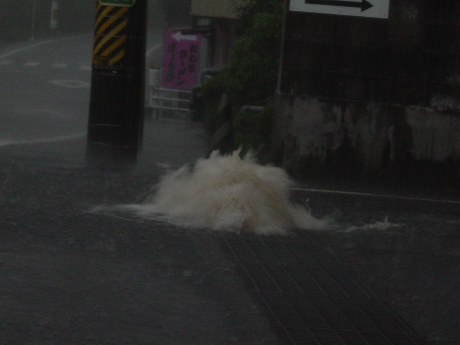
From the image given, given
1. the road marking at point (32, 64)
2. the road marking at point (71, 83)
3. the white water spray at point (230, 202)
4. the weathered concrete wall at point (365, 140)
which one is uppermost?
the weathered concrete wall at point (365, 140)

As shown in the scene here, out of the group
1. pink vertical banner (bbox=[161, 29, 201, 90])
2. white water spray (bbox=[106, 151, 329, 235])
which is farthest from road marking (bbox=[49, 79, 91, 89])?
white water spray (bbox=[106, 151, 329, 235])

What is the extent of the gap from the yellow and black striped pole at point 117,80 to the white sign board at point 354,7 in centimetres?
263

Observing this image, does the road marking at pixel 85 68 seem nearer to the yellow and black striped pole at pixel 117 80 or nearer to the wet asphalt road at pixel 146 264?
the yellow and black striped pole at pixel 117 80

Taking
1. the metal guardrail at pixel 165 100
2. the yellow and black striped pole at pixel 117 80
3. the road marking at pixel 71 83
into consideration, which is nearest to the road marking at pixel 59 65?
the road marking at pixel 71 83

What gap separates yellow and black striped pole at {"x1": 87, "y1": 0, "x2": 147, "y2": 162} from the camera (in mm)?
12273

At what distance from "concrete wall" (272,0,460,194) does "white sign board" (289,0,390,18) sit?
65 millimetres

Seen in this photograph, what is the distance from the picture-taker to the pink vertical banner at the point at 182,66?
96.6 ft

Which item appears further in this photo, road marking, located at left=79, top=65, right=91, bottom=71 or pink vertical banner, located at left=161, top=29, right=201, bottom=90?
road marking, located at left=79, top=65, right=91, bottom=71

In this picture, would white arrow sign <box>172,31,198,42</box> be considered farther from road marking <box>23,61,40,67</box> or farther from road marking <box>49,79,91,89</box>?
road marking <box>23,61,40,67</box>

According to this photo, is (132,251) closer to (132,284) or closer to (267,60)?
(132,284)

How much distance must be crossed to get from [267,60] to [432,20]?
19.4ft

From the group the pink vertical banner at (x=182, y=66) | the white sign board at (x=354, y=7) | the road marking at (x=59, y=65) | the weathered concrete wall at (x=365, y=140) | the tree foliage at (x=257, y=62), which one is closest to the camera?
the white sign board at (x=354, y=7)

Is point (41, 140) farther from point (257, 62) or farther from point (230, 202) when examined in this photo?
point (230, 202)

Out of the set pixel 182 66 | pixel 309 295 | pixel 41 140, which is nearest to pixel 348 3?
pixel 309 295
